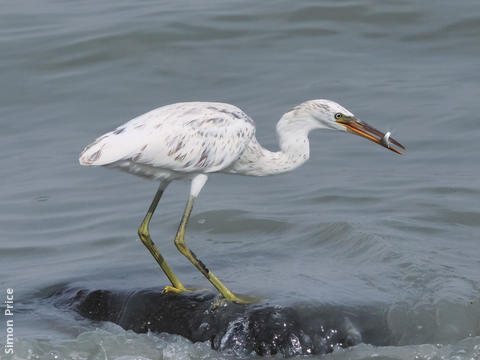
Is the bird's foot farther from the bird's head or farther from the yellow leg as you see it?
the bird's head

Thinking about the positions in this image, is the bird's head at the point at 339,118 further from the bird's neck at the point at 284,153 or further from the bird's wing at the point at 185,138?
the bird's wing at the point at 185,138

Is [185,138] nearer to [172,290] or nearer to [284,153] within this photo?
[284,153]

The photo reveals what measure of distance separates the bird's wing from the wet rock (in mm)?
916

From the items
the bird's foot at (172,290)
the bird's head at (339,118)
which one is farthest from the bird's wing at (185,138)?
the bird's foot at (172,290)

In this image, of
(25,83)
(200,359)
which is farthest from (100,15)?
(200,359)

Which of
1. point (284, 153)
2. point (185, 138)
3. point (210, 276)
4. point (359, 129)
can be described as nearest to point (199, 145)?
point (185, 138)

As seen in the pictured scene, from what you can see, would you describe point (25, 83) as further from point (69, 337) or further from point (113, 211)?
point (69, 337)

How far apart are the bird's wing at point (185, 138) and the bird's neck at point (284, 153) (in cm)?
21

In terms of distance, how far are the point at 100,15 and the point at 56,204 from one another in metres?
5.83

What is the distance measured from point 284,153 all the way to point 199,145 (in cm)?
74

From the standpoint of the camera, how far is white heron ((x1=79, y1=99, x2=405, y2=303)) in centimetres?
616

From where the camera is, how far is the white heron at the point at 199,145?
20.2 ft

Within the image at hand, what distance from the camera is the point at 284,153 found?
6824 mm

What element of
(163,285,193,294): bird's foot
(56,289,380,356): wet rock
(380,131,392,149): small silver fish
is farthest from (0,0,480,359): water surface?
(380,131,392,149): small silver fish
